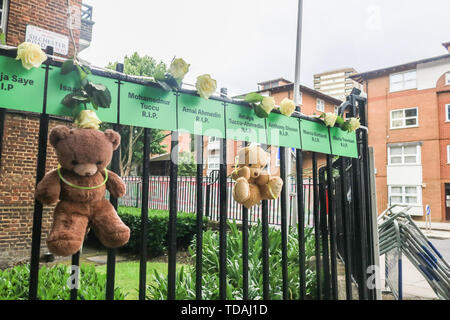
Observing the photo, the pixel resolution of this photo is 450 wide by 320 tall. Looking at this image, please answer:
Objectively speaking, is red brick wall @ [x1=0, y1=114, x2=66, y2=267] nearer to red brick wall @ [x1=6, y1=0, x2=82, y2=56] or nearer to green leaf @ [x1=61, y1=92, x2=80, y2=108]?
red brick wall @ [x1=6, y1=0, x2=82, y2=56]

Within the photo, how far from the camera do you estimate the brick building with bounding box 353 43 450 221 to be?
1800 centimetres

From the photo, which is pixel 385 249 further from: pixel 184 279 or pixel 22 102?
pixel 22 102

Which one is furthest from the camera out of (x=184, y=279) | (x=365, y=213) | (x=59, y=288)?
(x=184, y=279)

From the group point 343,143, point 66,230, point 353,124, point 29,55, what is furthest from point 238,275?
point 29,55

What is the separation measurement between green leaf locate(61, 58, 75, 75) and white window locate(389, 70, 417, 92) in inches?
863

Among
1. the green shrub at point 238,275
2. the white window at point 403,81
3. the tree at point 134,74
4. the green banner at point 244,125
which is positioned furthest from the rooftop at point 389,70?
the green banner at point 244,125

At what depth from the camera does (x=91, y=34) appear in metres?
8.27

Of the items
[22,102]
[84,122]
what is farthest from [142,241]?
[22,102]

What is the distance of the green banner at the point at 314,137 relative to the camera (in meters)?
2.02

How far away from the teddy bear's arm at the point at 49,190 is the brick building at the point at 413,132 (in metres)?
19.9

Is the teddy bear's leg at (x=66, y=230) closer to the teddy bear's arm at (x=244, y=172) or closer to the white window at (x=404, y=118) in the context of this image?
the teddy bear's arm at (x=244, y=172)

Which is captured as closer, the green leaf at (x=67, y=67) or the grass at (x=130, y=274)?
the green leaf at (x=67, y=67)
